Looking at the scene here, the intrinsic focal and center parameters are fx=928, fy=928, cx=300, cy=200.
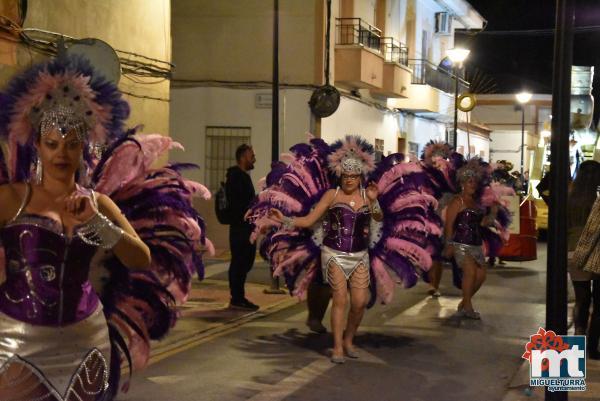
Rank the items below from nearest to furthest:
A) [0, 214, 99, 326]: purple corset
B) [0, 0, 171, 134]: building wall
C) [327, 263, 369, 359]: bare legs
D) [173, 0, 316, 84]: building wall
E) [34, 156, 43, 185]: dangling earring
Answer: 1. [0, 214, 99, 326]: purple corset
2. [34, 156, 43, 185]: dangling earring
3. [327, 263, 369, 359]: bare legs
4. [0, 0, 171, 134]: building wall
5. [173, 0, 316, 84]: building wall

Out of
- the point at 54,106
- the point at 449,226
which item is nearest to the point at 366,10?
the point at 449,226

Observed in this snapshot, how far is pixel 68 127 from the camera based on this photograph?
12.6 ft

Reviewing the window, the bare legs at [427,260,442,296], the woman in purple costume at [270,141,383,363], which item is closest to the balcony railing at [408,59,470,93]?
the window

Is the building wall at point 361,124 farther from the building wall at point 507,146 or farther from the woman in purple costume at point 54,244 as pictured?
the building wall at point 507,146

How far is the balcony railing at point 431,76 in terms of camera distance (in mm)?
30173

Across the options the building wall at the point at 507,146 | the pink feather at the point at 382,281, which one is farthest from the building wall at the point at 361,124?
the building wall at the point at 507,146

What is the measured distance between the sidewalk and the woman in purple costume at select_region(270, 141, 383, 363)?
5.25ft

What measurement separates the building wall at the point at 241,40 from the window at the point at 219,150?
1195mm

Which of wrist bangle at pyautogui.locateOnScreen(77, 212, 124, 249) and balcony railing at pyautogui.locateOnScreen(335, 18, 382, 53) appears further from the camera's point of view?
balcony railing at pyautogui.locateOnScreen(335, 18, 382, 53)

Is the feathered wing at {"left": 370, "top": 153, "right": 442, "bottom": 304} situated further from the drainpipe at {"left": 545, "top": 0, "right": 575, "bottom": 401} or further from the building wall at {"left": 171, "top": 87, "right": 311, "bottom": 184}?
the building wall at {"left": 171, "top": 87, "right": 311, "bottom": 184}

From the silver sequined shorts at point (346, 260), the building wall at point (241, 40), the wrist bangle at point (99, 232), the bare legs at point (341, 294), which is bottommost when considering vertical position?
the bare legs at point (341, 294)

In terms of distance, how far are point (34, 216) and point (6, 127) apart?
19.4 inches

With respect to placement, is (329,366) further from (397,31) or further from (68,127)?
(397,31)

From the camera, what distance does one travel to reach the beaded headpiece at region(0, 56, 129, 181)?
3877mm
